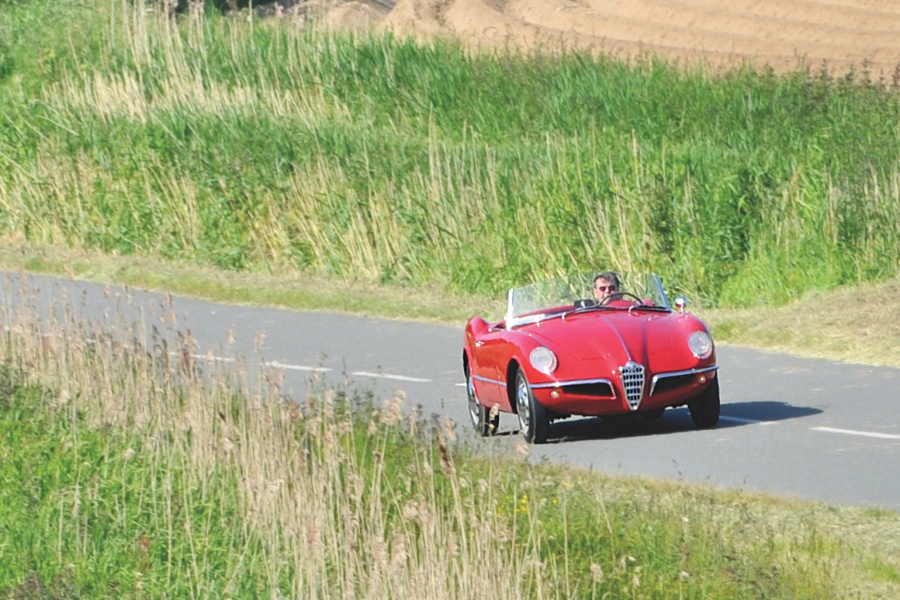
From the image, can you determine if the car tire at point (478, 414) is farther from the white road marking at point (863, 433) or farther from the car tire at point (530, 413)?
the white road marking at point (863, 433)

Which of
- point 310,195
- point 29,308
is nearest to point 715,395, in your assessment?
point 29,308

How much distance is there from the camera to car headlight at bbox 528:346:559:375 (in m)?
14.0

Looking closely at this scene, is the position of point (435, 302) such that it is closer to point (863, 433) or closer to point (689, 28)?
point (863, 433)

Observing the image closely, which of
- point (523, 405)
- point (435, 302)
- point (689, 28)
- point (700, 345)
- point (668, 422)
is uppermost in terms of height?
point (689, 28)

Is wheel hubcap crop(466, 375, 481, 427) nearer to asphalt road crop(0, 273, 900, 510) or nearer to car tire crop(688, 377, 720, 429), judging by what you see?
asphalt road crop(0, 273, 900, 510)

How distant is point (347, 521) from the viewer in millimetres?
9500

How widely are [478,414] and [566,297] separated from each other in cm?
112

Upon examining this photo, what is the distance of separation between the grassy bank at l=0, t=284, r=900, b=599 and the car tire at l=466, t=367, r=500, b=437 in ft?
4.20

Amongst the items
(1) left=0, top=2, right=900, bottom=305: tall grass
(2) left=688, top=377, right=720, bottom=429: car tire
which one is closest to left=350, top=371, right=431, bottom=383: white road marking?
(2) left=688, top=377, right=720, bottom=429: car tire

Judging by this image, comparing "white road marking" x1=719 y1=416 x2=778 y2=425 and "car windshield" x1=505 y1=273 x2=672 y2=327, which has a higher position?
"car windshield" x1=505 y1=273 x2=672 y2=327

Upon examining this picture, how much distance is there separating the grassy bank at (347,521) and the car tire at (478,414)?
1.28 m

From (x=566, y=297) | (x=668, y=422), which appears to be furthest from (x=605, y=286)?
(x=668, y=422)

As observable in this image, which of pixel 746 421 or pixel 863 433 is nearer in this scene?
pixel 863 433

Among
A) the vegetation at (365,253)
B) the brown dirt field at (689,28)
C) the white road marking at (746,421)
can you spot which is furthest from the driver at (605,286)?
the brown dirt field at (689,28)
